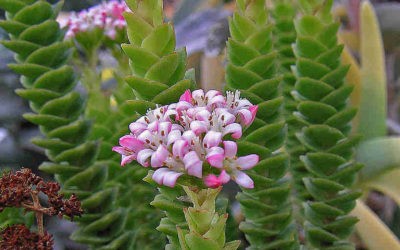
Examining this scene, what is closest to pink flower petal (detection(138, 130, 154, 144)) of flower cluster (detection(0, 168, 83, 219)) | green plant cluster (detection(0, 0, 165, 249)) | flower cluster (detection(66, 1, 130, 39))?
flower cluster (detection(0, 168, 83, 219))

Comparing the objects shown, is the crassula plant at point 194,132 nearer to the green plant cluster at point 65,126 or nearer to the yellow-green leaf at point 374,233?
the green plant cluster at point 65,126

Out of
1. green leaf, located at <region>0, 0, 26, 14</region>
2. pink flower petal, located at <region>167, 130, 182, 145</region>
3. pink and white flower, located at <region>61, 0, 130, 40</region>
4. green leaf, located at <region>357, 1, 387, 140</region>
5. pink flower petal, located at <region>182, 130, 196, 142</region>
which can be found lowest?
green leaf, located at <region>357, 1, 387, 140</region>

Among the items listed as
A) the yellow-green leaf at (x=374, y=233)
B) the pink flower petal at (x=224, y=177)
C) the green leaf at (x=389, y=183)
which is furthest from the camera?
the green leaf at (x=389, y=183)

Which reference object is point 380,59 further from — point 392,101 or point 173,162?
point 173,162

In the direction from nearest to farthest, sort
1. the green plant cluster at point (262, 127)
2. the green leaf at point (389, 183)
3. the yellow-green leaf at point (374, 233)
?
the green plant cluster at point (262, 127), the yellow-green leaf at point (374, 233), the green leaf at point (389, 183)

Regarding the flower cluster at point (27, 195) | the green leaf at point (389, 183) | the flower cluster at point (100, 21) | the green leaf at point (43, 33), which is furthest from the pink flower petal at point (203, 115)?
the green leaf at point (389, 183)

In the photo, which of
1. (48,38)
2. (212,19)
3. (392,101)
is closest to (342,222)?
(48,38)

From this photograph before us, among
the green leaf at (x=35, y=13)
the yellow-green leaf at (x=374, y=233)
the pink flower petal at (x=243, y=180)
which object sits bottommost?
the yellow-green leaf at (x=374, y=233)

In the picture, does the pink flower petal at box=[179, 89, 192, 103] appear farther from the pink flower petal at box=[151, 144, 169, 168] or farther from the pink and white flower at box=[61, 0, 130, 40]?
the pink and white flower at box=[61, 0, 130, 40]
